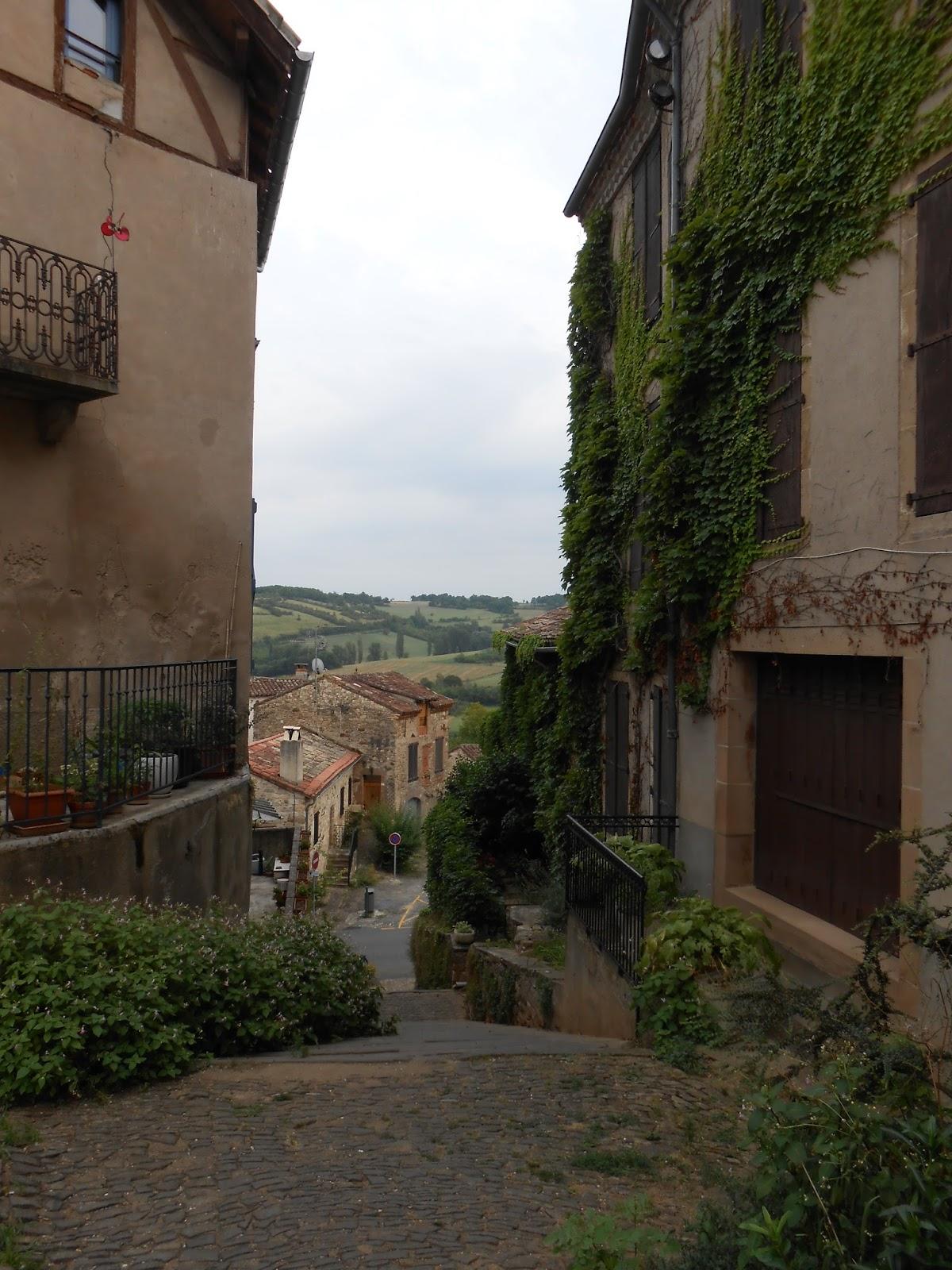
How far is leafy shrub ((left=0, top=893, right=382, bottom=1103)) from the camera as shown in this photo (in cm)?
484

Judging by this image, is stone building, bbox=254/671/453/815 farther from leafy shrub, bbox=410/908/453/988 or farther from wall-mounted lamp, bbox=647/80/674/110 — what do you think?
wall-mounted lamp, bbox=647/80/674/110

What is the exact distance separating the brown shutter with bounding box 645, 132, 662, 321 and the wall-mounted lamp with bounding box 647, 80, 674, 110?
74 cm

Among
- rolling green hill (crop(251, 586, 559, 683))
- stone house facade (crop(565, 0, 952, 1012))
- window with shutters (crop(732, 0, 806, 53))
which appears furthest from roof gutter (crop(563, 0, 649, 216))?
rolling green hill (crop(251, 586, 559, 683))

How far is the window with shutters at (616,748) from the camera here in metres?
10.8

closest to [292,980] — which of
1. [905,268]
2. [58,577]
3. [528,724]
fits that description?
[58,577]

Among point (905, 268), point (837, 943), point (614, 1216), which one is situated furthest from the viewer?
point (837, 943)

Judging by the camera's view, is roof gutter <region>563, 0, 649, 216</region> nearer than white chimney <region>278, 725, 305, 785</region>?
Yes

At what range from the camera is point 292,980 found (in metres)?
6.58

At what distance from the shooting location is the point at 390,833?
3606cm

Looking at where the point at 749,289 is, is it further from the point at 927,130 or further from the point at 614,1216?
the point at 614,1216

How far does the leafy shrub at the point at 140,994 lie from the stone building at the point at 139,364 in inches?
45.3

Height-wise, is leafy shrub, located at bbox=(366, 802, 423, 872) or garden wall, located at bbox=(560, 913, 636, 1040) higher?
garden wall, located at bbox=(560, 913, 636, 1040)

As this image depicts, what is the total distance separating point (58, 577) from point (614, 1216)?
281 inches

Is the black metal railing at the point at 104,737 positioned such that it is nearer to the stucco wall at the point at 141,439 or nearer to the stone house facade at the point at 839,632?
the stucco wall at the point at 141,439
